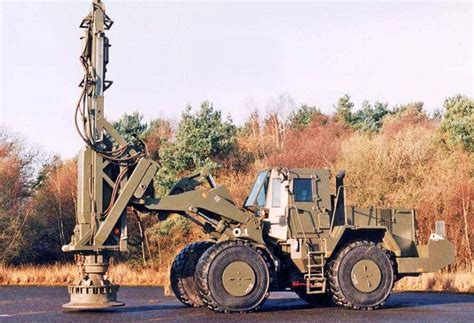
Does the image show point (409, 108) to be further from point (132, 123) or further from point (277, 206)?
point (277, 206)

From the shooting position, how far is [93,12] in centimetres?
1705

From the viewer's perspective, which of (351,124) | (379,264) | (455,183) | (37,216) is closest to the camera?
(379,264)

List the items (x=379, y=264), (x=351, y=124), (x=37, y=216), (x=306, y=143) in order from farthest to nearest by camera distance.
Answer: (x=351, y=124)
(x=306, y=143)
(x=37, y=216)
(x=379, y=264)

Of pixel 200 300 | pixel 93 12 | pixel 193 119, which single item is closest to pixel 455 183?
pixel 193 119

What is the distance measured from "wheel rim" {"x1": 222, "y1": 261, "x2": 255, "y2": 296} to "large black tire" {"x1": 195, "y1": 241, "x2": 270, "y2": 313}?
21mm

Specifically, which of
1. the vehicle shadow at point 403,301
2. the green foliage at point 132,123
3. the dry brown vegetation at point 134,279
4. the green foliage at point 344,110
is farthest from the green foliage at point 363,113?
the vehicle shadow at point 403,301

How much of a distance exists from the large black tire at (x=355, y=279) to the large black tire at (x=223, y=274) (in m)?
1.63

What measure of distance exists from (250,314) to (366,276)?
9.29 feet

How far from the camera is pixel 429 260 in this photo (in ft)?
59.0

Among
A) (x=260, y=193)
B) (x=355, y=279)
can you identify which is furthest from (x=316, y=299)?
(x=260, y=193)

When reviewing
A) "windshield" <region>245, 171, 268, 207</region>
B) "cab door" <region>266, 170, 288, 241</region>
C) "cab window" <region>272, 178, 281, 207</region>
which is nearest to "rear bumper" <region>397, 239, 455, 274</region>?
"cab door" <region>266, 170, 288, 241</region>

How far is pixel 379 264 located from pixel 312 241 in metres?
1.53

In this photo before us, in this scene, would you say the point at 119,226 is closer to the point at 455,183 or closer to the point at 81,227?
the point at 81,227

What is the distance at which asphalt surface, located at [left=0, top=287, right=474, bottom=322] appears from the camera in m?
15.1
